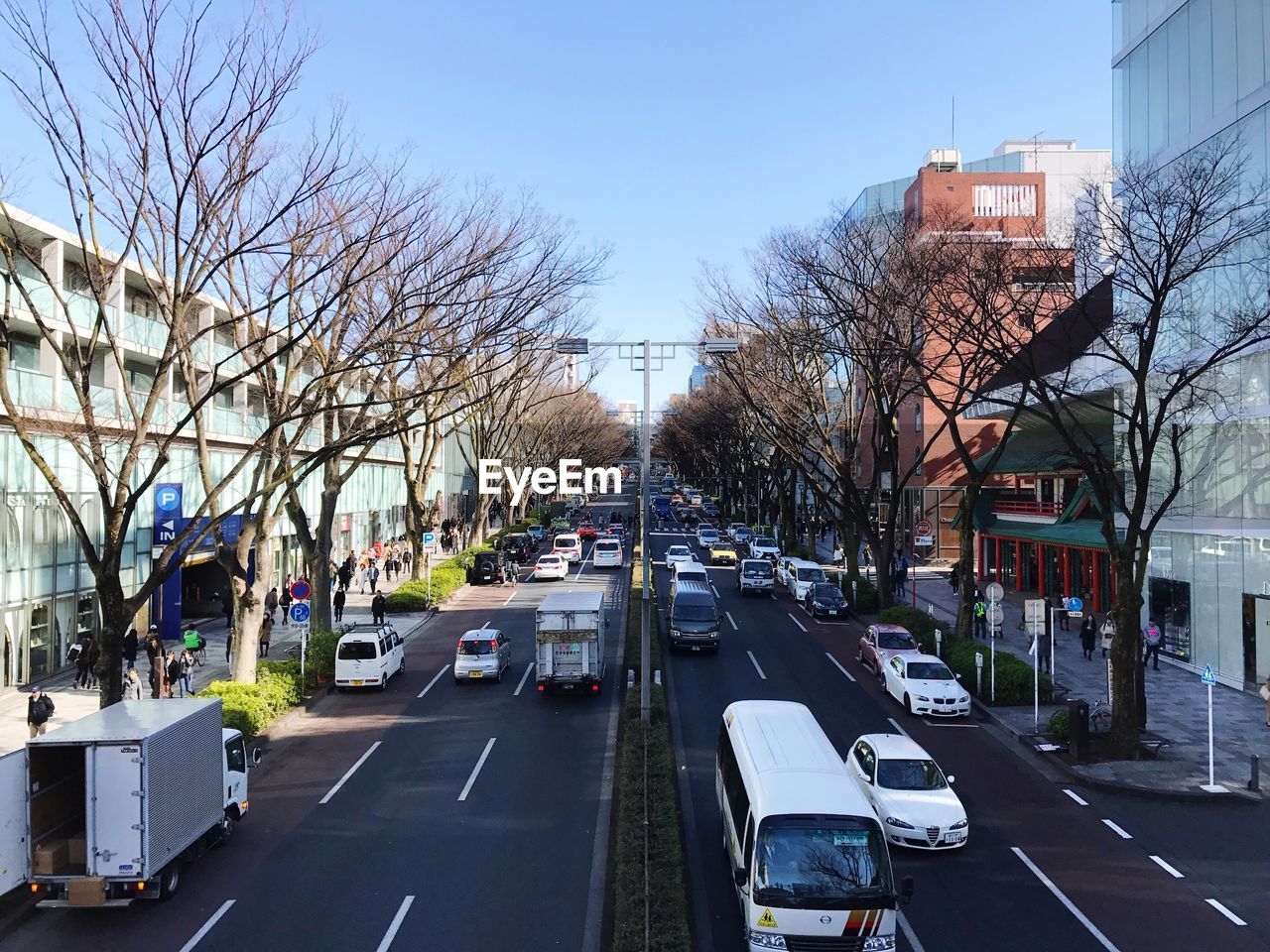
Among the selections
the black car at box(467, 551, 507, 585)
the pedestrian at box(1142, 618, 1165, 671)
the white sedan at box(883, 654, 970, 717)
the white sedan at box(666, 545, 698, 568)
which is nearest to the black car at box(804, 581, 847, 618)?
the pedestrian at box(1142, 618, 1165, 671)

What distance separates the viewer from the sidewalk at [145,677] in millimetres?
19938

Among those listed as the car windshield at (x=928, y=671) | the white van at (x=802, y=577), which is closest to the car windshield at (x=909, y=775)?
the car windshield at (x=928, y=671)

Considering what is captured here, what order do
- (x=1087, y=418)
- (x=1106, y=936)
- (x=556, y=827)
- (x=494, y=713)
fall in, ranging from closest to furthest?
1. (x=1106, y=936)
2. (x=556, y=827)
3. (x=494, y=713)
4. (x=1087, y=418)

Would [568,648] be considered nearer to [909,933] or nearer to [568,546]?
[909,933]

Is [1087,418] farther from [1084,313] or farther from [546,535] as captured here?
[546,535]

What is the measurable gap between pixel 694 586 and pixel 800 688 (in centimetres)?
1035

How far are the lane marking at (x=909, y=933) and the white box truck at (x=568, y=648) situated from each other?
12639 millimetres

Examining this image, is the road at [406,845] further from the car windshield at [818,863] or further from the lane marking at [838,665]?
the lane marking at [838,665]

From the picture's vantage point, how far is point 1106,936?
11.0m

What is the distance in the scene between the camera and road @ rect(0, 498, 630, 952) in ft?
36.4

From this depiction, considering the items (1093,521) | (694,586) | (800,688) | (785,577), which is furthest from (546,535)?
(800,688)

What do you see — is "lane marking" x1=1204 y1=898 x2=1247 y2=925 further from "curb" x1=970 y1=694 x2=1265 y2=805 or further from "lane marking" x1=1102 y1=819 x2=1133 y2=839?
"curb" x1=970 y1=694 x2=1265 y2=805

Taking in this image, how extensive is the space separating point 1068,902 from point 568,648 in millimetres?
13616

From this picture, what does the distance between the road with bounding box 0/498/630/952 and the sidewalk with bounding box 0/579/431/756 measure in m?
3.61
